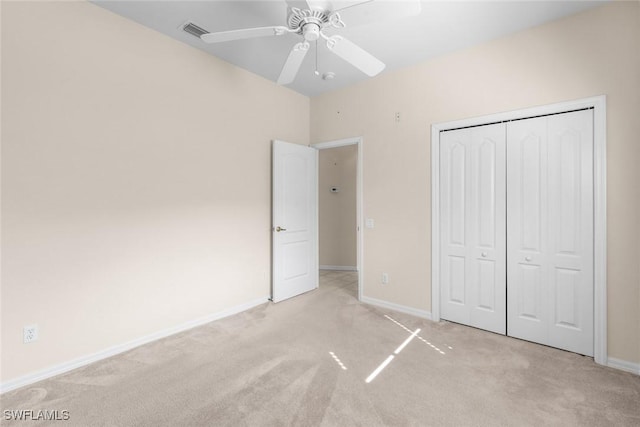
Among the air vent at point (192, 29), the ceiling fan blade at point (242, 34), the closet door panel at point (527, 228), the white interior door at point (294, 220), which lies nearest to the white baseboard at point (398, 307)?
the closet door panel at point (527, 228)

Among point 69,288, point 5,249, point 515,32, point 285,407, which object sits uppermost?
point 515,32

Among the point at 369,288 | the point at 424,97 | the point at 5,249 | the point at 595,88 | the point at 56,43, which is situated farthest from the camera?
the point at 369,288

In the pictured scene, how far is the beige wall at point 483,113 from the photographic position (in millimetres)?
2227

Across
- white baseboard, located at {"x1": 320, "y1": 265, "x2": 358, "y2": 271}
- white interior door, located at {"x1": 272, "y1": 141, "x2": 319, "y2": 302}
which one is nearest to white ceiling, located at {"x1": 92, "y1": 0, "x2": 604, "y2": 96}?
white interior door, located at {"x1": 272, "y1": 141, "x2": 319, "y2": 302}

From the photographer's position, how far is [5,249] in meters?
1.98

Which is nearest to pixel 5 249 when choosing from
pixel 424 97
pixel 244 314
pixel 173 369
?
pixel 173 369

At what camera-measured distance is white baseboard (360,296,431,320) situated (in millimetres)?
3254

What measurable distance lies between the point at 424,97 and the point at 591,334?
258cm

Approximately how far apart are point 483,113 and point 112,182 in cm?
337

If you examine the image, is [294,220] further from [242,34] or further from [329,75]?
[242,34]

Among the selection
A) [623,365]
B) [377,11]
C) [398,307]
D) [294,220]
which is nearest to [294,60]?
[377,11]

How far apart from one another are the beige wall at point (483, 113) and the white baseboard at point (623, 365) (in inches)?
1.6

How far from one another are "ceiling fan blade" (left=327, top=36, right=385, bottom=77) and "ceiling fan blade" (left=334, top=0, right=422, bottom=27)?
0.15m

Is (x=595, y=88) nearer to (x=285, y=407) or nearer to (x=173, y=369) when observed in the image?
(x=285, y=407)
